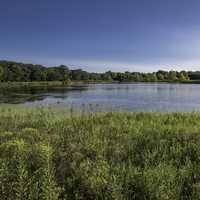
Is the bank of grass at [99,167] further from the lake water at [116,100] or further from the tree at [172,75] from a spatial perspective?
the tree at [172,75]

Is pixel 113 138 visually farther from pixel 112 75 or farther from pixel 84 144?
pixel 112 75

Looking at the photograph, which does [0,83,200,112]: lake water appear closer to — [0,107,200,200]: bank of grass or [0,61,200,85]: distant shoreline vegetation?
[0,107,200,200]: bank of grass

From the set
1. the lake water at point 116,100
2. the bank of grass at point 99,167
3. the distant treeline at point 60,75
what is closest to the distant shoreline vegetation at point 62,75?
the distant treeline at point 60,75

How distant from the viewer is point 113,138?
22.7 feet

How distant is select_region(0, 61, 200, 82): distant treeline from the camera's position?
101062 millimetres

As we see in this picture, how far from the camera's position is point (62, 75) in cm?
11488

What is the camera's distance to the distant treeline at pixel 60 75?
10106 cm

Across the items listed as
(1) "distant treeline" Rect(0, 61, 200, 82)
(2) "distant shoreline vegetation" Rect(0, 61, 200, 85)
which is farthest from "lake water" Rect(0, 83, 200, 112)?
(1) "distant treeline" Rect(0, 61, 200, 82)

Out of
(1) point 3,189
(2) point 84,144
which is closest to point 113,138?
(2) point 84,144

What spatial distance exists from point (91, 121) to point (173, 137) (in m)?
3.59

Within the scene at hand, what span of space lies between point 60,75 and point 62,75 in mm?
2681

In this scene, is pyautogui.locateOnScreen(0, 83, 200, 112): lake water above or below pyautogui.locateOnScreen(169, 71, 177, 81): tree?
below

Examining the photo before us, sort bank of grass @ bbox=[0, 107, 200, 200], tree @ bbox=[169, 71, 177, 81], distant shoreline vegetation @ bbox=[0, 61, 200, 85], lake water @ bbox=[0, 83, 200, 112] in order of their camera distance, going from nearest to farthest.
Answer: bank of grass @ bbox=[0, 107, 200, 200]
lake water @ bbox=[0, 83, 200, 112]
distant shoreline vegetation @ bbox=[0, 61, 200, 85]
tree @ bbox=[169, 71, 177, 81]

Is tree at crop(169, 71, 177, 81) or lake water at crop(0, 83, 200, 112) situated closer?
lake water at crop(0, 83, 200, 112)
